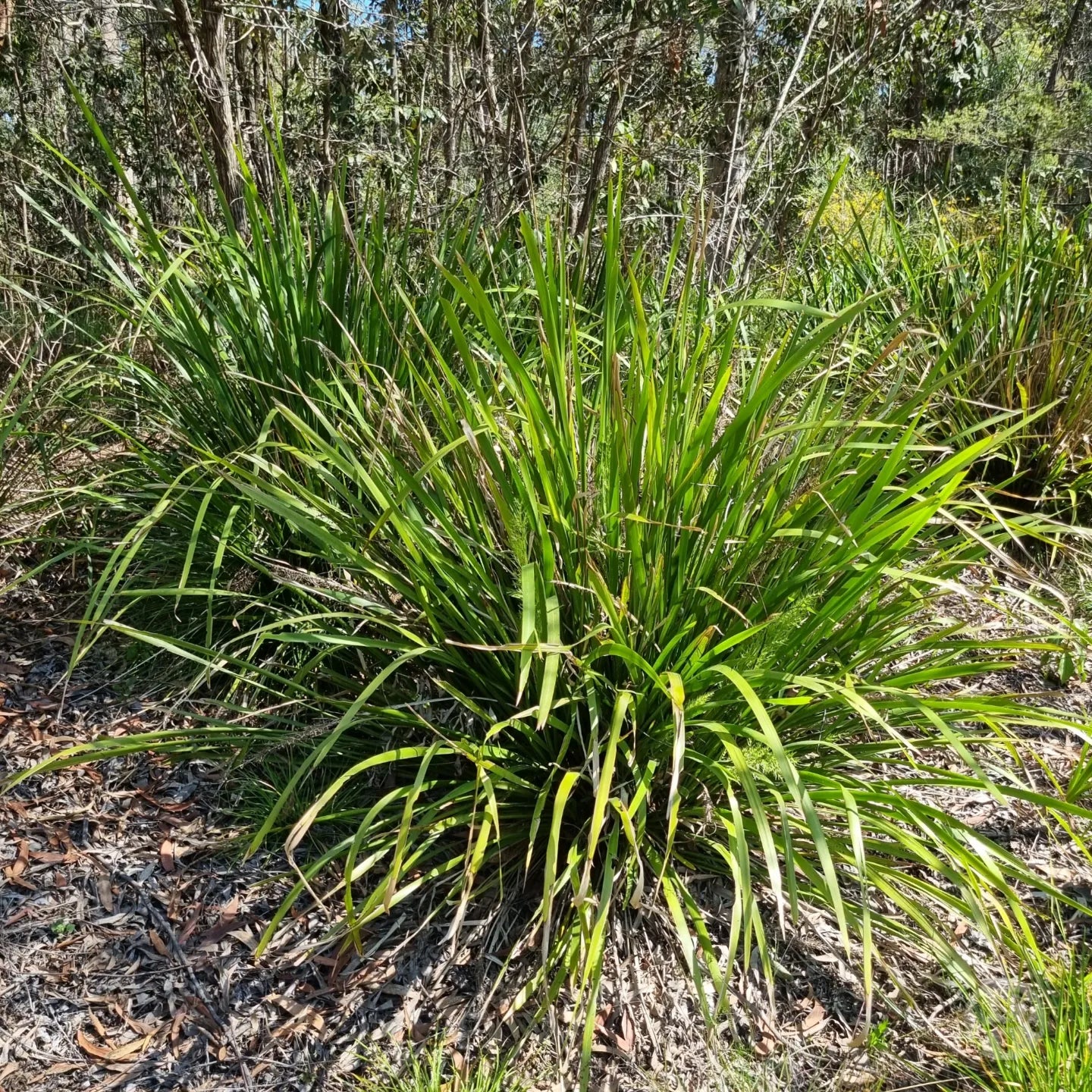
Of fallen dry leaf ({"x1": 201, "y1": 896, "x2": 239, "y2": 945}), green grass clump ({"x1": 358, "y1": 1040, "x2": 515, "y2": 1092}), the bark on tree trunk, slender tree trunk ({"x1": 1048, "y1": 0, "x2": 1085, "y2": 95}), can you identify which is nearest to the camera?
green grass clump ({"x1": 358, "y1": 1040, "x2": 515, "y2": 1092})

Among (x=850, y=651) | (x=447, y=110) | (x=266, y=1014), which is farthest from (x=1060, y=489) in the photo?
(x=447, y=110)

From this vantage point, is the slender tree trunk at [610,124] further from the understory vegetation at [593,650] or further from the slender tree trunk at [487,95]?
the understory vegetation at [593,650]

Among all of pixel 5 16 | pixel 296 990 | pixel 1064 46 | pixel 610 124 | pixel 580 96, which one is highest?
pixel 1064 46

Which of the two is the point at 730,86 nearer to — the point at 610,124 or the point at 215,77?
the point at 610,124

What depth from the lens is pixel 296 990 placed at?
1798mm

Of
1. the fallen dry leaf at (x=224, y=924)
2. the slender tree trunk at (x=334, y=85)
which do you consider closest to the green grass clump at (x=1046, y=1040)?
the fallen dry leaf at (x=224, y=924)

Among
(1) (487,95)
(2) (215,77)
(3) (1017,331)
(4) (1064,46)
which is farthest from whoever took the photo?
(4) (1064,46)

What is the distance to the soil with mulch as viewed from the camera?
169 centimetres

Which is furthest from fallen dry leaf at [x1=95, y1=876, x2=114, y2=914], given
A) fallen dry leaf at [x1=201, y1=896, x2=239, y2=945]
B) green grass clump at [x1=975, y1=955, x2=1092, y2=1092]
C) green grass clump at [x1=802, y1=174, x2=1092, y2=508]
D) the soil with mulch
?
green grass clump at [x1=802, y1=174, x2=1092, y2=508]

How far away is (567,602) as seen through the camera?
1930 millimetres

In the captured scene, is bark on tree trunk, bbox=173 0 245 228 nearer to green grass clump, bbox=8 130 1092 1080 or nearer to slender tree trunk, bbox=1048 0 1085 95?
green grass clump, bbox=8 130 1092 1080

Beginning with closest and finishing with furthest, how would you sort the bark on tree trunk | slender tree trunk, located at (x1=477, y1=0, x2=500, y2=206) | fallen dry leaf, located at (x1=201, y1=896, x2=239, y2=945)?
1. fallen dry leaf, located at (x1=201, y1=896, x2=239, y2=945)
2. the bark on tree trunk
3. slender tree trunk, located at (x1=477, y1=0, x2=500, y2=206)

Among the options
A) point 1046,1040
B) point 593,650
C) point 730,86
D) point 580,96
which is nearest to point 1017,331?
point 580,96

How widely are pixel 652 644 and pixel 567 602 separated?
0.20 meters
